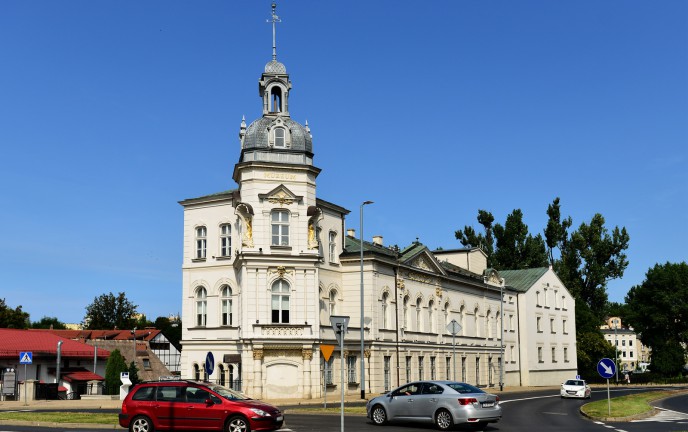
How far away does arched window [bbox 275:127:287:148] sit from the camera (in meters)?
47.1

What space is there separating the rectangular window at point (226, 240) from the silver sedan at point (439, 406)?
24369 mm

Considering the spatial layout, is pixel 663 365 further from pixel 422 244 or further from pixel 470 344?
pixel 422 244

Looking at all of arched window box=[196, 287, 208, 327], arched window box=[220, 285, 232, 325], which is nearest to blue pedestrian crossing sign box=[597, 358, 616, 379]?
arched window box=[220, 285, 232, 325]

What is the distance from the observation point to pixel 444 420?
78.3ft

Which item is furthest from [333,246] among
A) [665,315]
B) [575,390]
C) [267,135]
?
[665,315]

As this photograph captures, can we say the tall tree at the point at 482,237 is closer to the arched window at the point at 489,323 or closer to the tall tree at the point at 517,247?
the tall tree at the point at 517,247

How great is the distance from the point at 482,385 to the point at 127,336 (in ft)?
161

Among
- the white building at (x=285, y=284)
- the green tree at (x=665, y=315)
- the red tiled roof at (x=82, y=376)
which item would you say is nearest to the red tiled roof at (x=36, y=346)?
the red tiled roof at (x=82, y=376)

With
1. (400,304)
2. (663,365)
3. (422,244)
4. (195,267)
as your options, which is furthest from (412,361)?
(663,365)

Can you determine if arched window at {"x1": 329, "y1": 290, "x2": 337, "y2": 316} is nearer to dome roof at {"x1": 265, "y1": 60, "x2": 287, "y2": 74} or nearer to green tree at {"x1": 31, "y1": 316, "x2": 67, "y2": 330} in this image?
dome roof at {"x1": 265, "y1": 60, "x2": 287, "y2": 74}

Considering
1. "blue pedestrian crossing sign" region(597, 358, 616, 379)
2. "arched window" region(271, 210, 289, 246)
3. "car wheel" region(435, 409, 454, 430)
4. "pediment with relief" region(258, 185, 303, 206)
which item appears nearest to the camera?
"car wheel" region(435, 409, 454, 430)

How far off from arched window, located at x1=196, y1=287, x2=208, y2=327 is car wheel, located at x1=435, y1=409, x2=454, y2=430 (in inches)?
1072

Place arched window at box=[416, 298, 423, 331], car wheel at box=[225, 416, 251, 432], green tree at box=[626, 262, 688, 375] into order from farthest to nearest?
green tree at box=[626, 262, 688, 375]
arched window at box=[416, 298, 423, 331]
car wheel at box=[225, 416, 251, 432]

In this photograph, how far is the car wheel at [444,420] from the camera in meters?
23.8
